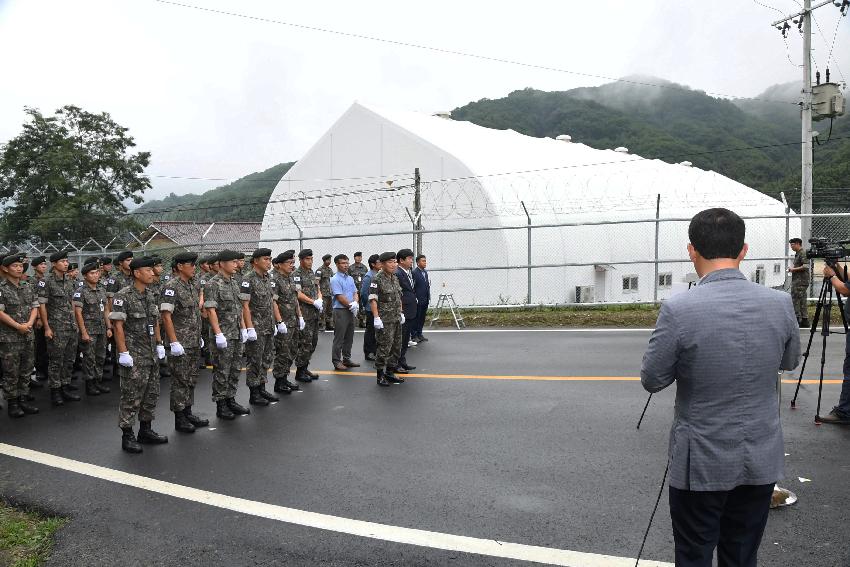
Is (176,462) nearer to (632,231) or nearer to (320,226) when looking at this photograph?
(320,226)

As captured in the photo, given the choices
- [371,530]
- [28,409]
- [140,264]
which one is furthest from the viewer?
[28,409]

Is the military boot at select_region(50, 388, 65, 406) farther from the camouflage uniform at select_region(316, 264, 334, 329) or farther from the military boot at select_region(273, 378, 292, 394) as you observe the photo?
the camouflage uniform at select_region(316, 264, 334, 329)

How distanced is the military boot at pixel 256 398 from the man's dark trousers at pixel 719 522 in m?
5.60

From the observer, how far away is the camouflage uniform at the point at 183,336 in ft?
20.8

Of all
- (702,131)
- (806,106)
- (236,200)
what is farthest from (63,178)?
(702,131)

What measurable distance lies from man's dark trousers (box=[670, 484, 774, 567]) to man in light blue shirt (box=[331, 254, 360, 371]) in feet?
23.3

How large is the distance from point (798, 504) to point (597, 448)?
5.04ft

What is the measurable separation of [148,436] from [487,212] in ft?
39.7

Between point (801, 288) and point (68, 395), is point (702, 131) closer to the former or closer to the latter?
point (801, 288)

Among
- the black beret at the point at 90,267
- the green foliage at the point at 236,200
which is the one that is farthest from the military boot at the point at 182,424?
the green foliage at the point at 236,200

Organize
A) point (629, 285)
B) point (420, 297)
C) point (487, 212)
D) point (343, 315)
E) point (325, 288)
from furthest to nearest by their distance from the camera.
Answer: point (629, 285)
point (487, 212)
point (325, 288)
point (420, 297)
point (343, 315)

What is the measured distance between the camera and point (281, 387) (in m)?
7.88

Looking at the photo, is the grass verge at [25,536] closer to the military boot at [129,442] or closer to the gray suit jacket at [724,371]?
the military boot at [129,442]

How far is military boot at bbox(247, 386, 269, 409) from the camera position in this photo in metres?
7.29
